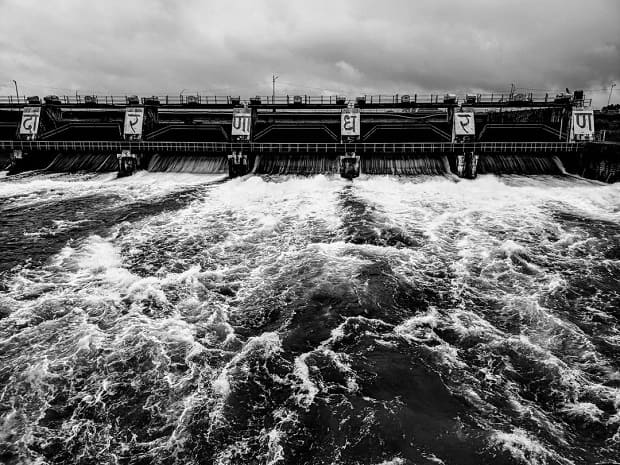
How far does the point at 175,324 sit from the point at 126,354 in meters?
1.98

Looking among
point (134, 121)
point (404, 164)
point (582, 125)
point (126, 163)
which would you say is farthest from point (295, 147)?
point (582, 125)

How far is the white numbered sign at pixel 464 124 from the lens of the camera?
3801cm

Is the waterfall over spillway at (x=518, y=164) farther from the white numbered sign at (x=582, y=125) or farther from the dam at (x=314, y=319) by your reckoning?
the white numbered sign at (x=582, y=125)

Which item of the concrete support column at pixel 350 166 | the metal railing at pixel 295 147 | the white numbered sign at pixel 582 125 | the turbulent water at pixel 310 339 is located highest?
the white numbered sign at pixel 582 125

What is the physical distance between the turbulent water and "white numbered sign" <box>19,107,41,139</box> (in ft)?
63.6

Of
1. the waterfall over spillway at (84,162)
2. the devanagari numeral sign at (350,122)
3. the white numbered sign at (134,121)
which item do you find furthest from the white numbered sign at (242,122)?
the waterfall over spillway at (84,162)

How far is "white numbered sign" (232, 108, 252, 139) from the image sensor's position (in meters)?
39.3

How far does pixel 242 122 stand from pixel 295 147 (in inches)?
226

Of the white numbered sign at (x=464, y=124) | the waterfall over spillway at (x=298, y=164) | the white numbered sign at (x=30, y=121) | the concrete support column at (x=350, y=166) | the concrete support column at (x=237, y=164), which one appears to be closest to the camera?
the concrete support column at (x=350, y=166)

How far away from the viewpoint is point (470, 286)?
17.1m

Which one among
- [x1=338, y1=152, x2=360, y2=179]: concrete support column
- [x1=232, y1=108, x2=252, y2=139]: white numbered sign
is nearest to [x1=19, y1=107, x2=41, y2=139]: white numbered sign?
[x1=232, y1=108, x2=252, y2=139]: white numbered sign

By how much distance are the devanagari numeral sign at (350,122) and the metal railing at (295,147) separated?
1.50 meters

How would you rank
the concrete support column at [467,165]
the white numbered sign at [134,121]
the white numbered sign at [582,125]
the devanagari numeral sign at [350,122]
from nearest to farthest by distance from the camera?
the concrete support column at [467,165], the white numbered sign at [582,125], the devanagari numeral sign at [350,122], the white numbered sign at [134,121]

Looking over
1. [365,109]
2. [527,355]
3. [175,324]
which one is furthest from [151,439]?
[365,109]
